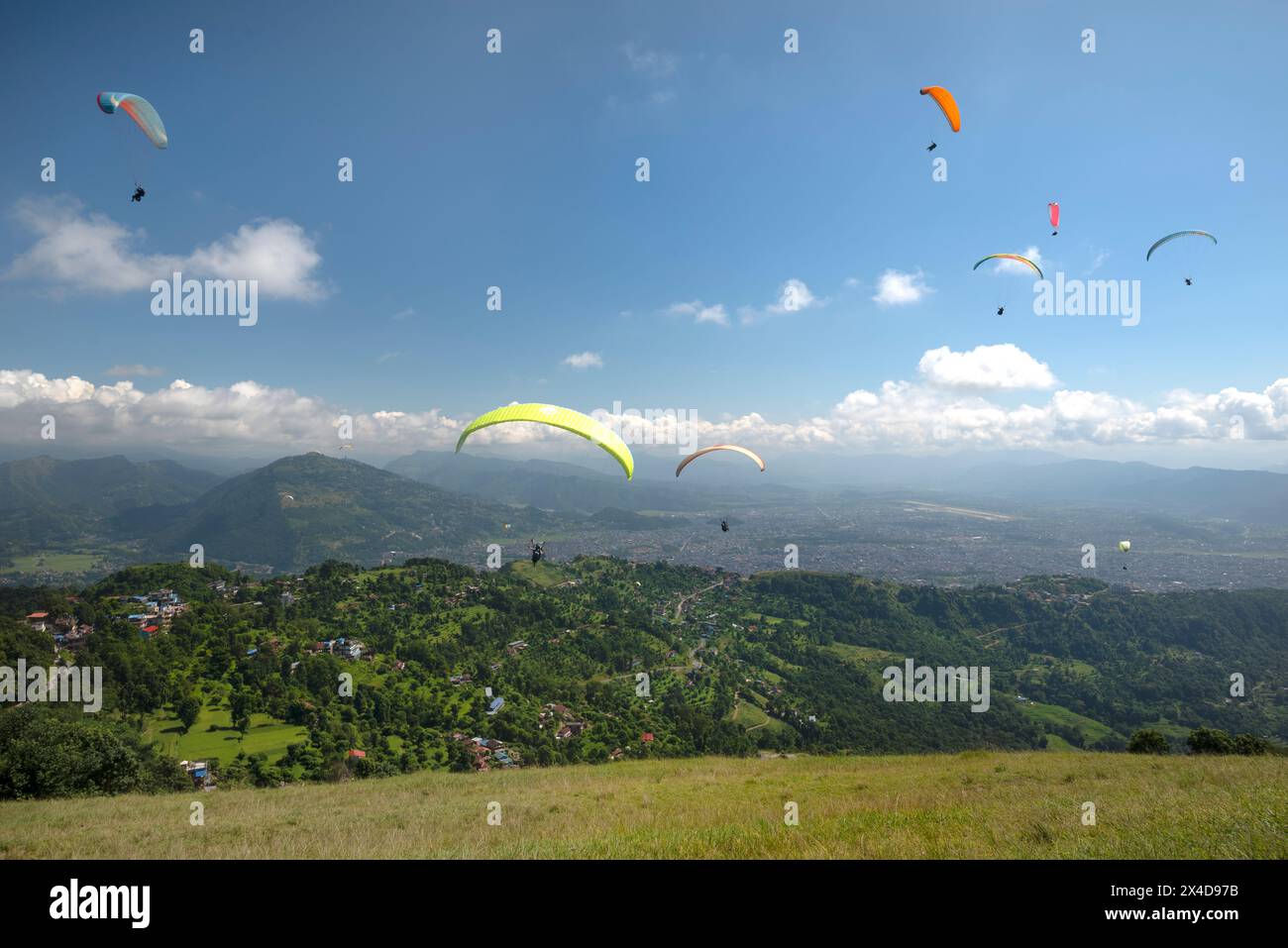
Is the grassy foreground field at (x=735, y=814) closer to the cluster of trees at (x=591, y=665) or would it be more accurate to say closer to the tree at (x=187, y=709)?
the cluster of trees at (x=591, y=665)

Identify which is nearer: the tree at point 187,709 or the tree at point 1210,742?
the tree at point 1210,742

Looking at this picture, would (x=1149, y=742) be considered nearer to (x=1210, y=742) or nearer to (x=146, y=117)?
(x=1210, y=742)

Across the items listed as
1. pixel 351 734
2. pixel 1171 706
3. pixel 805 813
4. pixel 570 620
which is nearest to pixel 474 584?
pixel 570 620

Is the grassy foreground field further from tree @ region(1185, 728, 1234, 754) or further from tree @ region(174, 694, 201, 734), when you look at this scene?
tree @ region(174, 694, 201, 734)

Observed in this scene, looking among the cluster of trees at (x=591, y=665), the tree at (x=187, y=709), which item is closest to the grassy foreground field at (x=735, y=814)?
the cluster of trees at (x=591, y=665)

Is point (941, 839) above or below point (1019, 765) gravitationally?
above

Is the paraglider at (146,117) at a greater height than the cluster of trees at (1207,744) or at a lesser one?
greater
